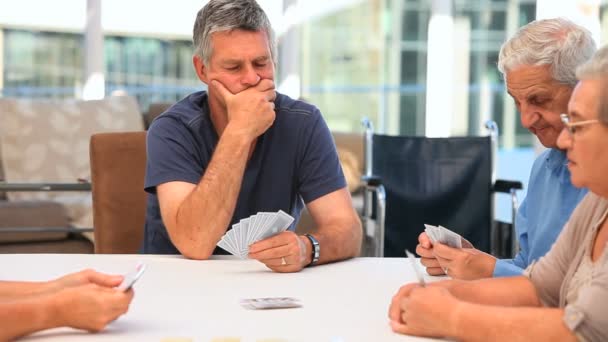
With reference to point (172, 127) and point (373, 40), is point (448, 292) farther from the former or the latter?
point (373, 40)

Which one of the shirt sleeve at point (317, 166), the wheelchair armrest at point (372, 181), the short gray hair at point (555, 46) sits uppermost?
the short gray hair at point (555, 46)

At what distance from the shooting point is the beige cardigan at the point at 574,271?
1.21 metres

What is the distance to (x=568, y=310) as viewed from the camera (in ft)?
4.07

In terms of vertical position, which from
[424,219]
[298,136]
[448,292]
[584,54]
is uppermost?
[584,54]

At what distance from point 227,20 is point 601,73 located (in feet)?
4.06

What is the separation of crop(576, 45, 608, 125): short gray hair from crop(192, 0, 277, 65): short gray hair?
117 cm

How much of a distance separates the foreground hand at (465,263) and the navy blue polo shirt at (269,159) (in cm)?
57

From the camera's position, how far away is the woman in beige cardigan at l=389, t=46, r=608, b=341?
4.03 feet

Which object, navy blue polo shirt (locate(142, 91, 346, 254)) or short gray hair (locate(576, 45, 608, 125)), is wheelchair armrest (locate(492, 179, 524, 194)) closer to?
navy blue polo shirt (locate(142, 91, 346, 254))

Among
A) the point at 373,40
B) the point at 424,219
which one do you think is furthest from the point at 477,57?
the point at 424,219

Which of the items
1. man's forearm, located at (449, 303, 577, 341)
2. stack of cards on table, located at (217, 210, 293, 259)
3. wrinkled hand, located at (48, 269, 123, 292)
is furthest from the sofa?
man's forearm, located at (449, 303, 577, 341)

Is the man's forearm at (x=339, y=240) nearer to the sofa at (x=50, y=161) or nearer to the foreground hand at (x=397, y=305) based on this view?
the foreground hand at (x=397, y=305)

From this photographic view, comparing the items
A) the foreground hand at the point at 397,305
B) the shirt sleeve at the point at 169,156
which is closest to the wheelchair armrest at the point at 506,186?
the shirt sleeve at the point at 169,156

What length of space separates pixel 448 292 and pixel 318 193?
1.03 metres
